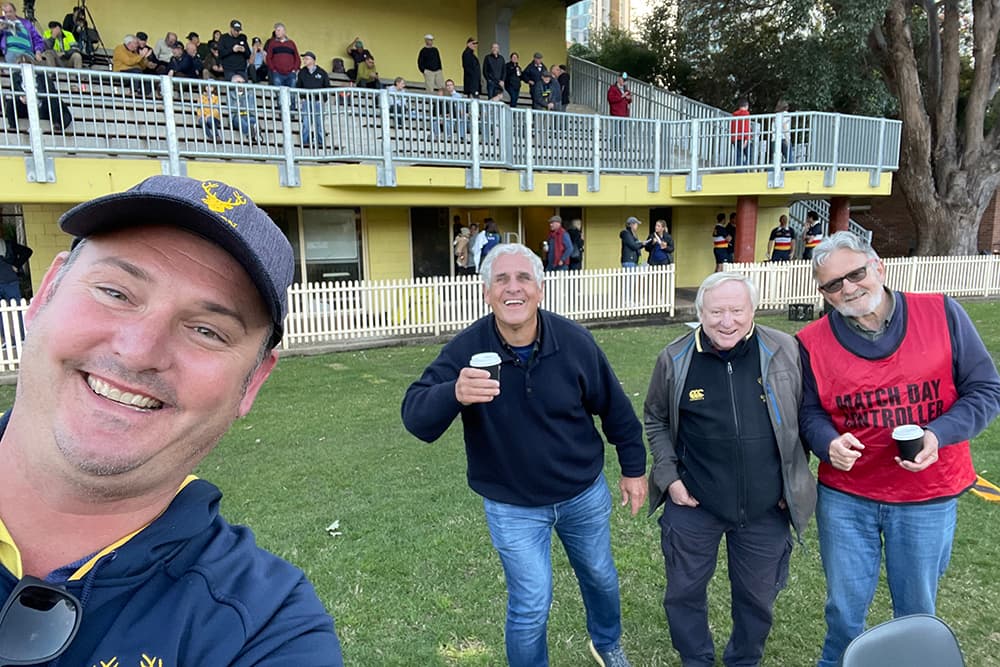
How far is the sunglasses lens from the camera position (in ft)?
2.84

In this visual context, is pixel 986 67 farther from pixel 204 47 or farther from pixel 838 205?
pixel 204 47

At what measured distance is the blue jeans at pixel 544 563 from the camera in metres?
2.64

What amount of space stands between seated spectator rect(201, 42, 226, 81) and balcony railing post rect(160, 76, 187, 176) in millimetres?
2607

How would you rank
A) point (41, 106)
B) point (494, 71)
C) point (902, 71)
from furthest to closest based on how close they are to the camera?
point (902, 71), point (494, 71), point (41, 106)

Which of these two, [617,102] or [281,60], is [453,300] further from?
[617,102]

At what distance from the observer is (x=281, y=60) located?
1186 cm

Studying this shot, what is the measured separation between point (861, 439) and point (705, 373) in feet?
2.11

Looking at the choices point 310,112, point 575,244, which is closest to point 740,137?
point 575,244

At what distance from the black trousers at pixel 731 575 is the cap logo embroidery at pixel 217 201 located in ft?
7.65

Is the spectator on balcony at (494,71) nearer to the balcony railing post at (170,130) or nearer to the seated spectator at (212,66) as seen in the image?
the seated spectator at (212,66)

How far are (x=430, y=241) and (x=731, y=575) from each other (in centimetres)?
1278

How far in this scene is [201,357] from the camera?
109 centimetres

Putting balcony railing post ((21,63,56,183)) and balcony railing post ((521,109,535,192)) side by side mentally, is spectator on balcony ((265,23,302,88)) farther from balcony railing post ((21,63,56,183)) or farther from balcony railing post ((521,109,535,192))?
balcony railing post ((521,109,535,192))

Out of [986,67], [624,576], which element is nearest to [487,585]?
[624,576]
